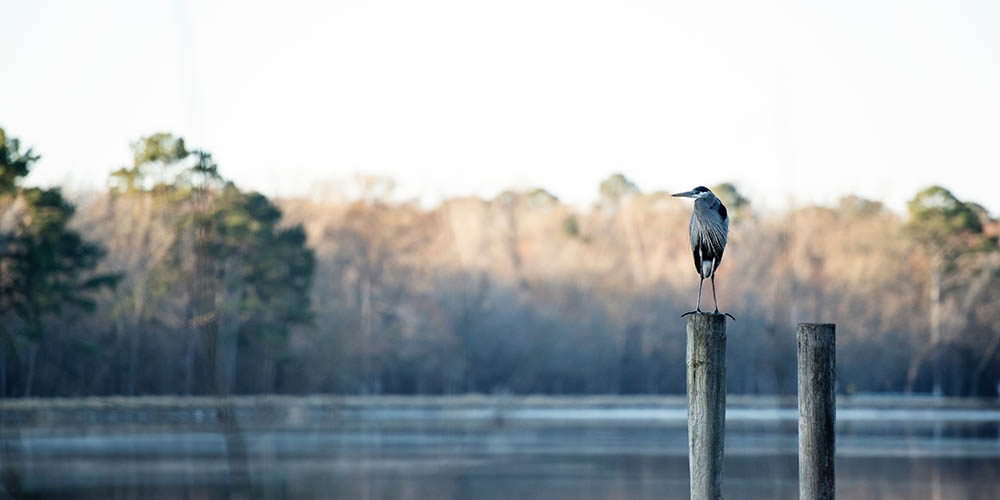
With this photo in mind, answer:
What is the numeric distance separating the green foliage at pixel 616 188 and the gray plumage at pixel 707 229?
66289 mm

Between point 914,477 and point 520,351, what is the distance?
28205mm

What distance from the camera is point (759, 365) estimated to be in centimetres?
4941

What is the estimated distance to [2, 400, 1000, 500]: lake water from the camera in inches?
829

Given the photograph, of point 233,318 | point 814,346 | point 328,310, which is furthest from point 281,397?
point 814,346

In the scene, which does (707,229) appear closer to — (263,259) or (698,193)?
(698,193)

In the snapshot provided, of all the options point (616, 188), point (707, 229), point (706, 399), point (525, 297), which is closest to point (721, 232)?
point (707, 229)

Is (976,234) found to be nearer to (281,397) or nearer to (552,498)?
(281,397)

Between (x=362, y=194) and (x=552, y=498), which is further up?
(x=362, y=194)

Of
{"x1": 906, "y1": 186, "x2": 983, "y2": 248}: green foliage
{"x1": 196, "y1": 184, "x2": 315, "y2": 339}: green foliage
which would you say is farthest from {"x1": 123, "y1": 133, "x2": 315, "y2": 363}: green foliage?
{"x1": 906, "y1": 186, "x2": 983, "y2": 248}: green foliage

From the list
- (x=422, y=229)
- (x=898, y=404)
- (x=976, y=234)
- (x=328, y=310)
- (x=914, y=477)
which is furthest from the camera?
(x=422, y=229)

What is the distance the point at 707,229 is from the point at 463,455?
441 inches

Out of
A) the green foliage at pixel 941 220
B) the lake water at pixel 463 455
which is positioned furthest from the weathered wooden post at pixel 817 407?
the green foliage at pixel 941 220

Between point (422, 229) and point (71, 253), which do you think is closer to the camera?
point (71, 253)

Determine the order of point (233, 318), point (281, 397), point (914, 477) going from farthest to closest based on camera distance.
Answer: point (281, 397) < point (233, 318) < point (914, 477)
